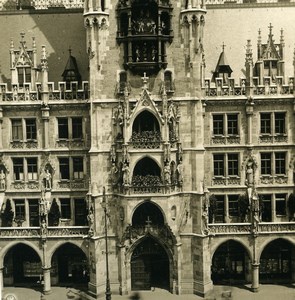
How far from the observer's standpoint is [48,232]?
164ft

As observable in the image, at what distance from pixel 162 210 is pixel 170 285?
7.33m

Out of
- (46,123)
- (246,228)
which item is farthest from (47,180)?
(246,228)

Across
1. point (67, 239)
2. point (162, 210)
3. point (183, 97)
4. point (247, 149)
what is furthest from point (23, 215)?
point (247, 149)

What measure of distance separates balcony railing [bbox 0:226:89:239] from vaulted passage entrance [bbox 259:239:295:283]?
57.4 ft

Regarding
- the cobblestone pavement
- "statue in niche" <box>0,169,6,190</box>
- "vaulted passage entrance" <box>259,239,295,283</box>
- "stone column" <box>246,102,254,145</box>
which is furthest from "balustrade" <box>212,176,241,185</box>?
"statue in niche" <box>0,169,6,190</box>

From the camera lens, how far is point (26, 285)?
52.3m

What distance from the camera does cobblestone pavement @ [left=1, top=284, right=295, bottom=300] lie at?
48.3 metres

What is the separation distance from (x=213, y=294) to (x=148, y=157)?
1379 centimetres

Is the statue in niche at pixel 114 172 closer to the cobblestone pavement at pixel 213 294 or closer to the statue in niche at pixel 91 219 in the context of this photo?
the statue in niche at pixel 91 219

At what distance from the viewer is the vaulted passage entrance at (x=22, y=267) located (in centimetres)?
5272

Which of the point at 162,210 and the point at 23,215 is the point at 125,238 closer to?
the point at 162,210

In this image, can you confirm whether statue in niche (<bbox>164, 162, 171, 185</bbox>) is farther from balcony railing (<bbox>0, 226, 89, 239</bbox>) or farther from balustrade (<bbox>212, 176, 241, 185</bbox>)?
balcony railing (<bbox>0, 226, 89, 239</bbox>)

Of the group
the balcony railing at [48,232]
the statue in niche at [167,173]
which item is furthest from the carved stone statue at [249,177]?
the balcony railing at [48,232]

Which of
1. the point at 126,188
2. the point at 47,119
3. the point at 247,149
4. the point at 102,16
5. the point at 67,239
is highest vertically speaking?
the point at 102,16
